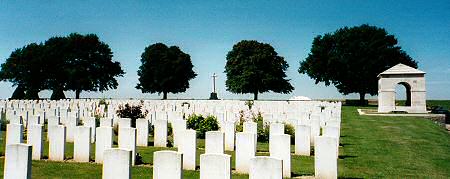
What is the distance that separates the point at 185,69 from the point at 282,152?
1994 inches

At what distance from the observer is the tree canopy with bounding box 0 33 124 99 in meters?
49.9

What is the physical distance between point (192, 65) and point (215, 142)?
5184cm

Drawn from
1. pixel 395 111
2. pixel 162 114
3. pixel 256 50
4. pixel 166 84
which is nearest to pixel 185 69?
pixel 166 84

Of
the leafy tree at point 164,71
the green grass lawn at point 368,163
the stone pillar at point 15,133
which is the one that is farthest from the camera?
the leafy tree at point 164,71

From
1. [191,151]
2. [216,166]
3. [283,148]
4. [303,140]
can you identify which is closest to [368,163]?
[303,140]

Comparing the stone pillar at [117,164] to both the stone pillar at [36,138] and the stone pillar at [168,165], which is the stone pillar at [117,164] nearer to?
the stone pillar at [168,165]

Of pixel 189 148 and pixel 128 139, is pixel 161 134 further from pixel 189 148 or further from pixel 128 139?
pixel 189 148

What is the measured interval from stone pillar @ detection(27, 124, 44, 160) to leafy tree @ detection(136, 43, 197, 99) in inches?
1819

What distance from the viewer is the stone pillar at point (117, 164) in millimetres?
4344

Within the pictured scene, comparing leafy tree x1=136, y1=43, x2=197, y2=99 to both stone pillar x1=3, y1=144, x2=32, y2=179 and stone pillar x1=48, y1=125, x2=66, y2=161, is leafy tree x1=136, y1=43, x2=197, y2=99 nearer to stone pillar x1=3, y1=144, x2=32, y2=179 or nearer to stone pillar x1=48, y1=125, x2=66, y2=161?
stone pillar x1=48, y1=125, x2=66, y2=161

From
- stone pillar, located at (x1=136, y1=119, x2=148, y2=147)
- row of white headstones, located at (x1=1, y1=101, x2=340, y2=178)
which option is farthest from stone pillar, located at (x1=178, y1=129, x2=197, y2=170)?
stone pillar, located at (x1=136, y1=119, x2=148, y2=147)

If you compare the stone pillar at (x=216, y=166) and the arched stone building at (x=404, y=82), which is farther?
the arched stone building at (x=404, y=82)

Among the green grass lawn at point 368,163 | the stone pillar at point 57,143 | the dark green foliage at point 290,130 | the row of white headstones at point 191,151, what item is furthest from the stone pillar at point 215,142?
the dark green foliage at point 290,130

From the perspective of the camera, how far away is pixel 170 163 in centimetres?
419
